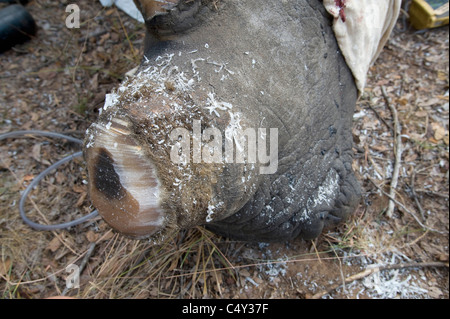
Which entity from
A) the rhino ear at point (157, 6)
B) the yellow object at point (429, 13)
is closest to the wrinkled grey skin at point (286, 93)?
the rhino ear at point (157, 6)

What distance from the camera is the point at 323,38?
146 centimetres

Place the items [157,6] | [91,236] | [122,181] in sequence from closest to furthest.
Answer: [122,181] < [157,6] < [91,236]

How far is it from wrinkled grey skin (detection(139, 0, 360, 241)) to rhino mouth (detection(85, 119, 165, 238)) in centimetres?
22

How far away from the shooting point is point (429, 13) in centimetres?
239

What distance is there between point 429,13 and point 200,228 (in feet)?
6.73

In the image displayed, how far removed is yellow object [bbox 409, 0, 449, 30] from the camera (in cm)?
238

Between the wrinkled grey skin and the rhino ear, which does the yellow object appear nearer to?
the wrinkled grey skin

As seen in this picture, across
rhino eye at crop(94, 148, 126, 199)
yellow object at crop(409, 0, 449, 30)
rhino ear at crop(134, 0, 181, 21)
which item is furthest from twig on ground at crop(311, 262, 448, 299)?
yellow object at crop(409, 0, 449, 30)

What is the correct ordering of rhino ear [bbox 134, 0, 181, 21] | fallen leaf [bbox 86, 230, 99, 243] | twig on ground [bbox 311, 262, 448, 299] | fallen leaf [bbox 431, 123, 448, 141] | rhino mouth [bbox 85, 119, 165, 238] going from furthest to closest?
fallen leaf [bbox 431, 123, 448, 141]
fallen leaf [bbox 86, 230, 99, 243]
twig on ground [bbox 311, 262, 448, 299]
rhino ear [bbox 134, 0, 181, 21]
rhino mouth [bbox 85, 119, 165, 238]

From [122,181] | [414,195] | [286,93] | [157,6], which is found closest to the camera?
[122,181]

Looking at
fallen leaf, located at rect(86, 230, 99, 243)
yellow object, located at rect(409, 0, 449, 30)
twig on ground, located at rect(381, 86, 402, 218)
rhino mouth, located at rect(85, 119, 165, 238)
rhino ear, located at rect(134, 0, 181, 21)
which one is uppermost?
rhino ear, located at rect(134, 0, 181, 21)

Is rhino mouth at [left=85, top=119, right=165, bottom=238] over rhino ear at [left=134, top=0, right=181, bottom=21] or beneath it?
beneath

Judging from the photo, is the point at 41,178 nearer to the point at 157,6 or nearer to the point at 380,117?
the point at 157,6

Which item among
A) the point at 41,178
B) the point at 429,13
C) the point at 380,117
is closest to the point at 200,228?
the point at 41,178
